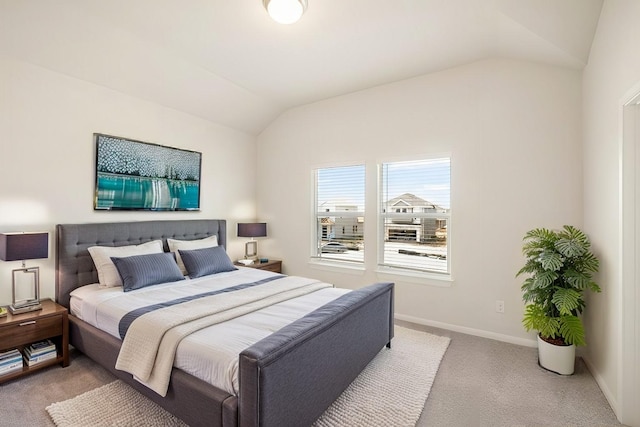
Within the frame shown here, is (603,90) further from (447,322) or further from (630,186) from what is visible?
(447,322)

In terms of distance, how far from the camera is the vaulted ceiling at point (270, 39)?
95.0 inches

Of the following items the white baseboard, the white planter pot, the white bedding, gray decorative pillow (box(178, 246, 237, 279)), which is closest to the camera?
the white bedding

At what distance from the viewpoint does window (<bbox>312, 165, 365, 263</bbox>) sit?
4.21 m

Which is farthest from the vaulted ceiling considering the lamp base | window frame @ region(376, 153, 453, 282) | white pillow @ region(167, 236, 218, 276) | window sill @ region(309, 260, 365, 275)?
window sill @ region(309, 260, 365, 275)

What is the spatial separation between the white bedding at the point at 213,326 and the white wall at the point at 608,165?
6.59 ft

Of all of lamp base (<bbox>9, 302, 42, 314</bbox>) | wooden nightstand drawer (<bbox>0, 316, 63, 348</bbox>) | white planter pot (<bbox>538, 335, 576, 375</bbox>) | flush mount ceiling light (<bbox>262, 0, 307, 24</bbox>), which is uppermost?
flush mount ceiling light (<bbox>262, 0, 307, 24</bbox>)

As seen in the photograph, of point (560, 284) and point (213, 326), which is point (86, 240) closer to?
point (213, 326)

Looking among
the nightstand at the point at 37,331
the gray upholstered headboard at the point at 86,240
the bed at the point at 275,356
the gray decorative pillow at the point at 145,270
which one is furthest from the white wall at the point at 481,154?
the nightstand at the point at 37,331

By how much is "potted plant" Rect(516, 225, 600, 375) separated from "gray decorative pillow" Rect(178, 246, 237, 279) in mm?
3080

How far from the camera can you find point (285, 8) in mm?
2256

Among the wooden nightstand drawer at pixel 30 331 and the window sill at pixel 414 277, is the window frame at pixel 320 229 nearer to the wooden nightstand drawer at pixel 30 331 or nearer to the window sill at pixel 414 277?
the window sill at pixel 414 277

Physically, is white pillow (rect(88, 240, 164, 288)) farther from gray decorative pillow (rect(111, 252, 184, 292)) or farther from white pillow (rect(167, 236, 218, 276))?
white pillow (rect(167, 236, 218, 276))

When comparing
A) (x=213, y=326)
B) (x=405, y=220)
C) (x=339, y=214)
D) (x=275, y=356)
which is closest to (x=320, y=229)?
(x=339, y=214)

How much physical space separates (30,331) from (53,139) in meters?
1.72
